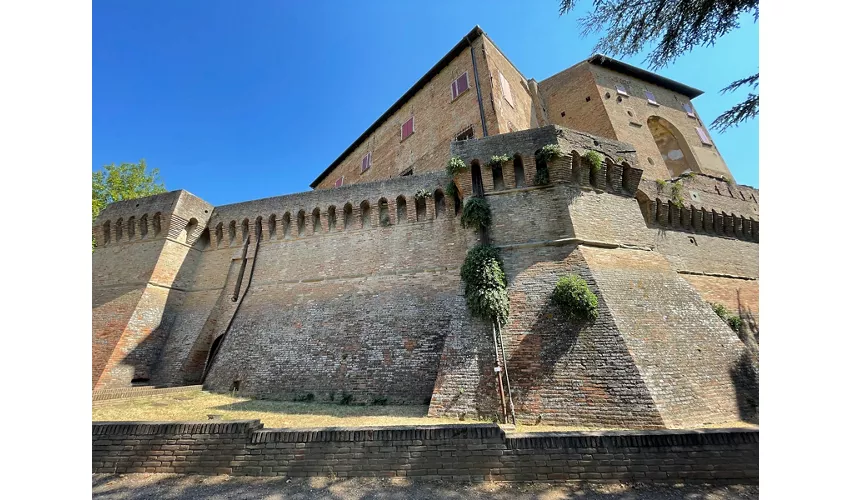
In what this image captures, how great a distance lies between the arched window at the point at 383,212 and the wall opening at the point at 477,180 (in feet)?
12.2

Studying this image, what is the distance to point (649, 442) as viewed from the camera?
4582 mm

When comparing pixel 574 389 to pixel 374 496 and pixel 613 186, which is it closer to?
pixel 374 496

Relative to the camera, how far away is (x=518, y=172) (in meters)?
10.4

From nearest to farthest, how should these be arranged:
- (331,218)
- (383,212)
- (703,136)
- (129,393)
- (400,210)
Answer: (129,393) → (400,210) → (383,212) → (331,218) → (703,136)

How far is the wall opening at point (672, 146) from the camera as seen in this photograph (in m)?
19.8

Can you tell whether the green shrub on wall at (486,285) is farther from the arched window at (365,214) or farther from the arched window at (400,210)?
the arched window at (365,214)

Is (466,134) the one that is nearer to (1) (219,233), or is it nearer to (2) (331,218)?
(2) (331,218)

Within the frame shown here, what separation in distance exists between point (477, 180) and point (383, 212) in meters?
4.16

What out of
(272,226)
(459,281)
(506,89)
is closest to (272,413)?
(459,281)

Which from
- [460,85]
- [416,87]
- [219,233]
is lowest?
Result: [219,233]

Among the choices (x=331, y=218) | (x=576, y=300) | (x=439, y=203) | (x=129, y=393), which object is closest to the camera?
(x=576, y=300)

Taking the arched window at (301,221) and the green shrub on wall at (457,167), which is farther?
the arched window at (301,221)

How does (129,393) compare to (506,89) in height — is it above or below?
below

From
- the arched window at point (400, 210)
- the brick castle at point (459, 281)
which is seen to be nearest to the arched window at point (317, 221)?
the brick castle at point (459, 281)
